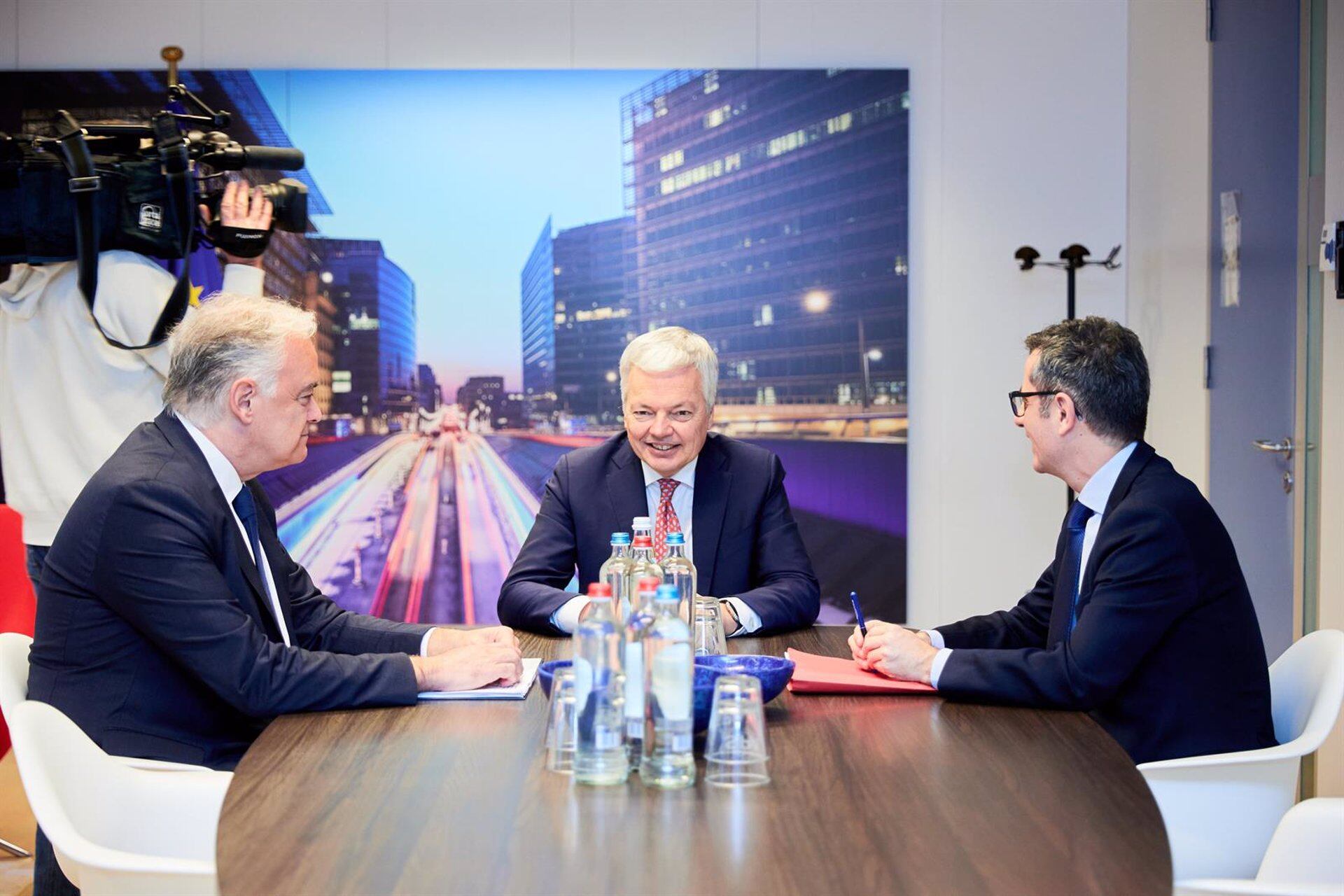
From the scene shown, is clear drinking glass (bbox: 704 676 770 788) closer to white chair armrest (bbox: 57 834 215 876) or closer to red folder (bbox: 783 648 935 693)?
red folder (bbox: 783 648 935 693)

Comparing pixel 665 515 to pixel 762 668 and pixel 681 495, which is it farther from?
pixel 762 668

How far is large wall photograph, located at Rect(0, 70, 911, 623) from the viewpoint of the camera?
5.04m

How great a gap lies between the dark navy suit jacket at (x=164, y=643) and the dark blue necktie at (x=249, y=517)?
0.14 metres

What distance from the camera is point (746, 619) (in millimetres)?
2631

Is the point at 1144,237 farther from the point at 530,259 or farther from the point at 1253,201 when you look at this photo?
the point at 530,259

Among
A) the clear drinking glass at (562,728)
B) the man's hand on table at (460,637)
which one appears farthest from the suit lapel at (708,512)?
the clear drinking glass at (562,728)

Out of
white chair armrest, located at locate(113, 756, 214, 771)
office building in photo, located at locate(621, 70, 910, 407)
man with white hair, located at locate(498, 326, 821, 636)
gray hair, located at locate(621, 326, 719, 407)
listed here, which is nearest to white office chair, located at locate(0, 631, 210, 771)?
white chair armrest, located at locate(113, 756, 214, 771)

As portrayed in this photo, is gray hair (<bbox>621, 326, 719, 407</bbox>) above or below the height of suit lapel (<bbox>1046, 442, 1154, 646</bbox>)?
above

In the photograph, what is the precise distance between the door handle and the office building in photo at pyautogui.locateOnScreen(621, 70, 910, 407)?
1470 millimetres

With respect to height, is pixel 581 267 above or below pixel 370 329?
above

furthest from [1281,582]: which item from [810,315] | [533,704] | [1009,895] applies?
[1009,895]

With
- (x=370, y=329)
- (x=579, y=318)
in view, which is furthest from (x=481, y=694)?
(x=370, y=329)

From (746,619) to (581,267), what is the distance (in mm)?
2748

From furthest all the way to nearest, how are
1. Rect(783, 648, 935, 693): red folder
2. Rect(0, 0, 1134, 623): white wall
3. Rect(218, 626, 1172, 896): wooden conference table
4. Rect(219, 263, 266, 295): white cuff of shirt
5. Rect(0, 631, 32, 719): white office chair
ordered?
Rect(0, 0, 1134, 623): white wall
Rect(219, 263, 266, 295): white cuff of shirt
Rect(783, 648, 935, 693): red folder
Rect(0, 631, 32, 719): white office chair
Rect(218, 626, 1172, 896): wooden conference table
